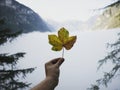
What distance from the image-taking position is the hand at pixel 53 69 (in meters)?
1.17

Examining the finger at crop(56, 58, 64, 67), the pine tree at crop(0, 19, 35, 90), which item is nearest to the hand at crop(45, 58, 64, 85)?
the finger at crop(56, 58, 64, 67)

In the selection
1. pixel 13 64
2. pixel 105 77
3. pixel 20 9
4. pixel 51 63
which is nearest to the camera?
pixel 51 63

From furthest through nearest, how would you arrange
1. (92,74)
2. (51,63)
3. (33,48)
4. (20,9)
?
(33,48) → (92,74) → (20,9) → (51,63)

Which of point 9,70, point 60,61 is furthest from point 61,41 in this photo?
point 9,70

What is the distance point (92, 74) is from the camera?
17975cm

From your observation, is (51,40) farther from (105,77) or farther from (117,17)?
(105,77)

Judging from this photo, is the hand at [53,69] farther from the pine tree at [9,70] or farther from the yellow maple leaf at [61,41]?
the pine tree at [9,70]

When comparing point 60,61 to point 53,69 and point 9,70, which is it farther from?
point 9,70

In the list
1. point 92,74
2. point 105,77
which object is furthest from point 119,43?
point 92,74

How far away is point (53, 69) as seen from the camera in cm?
119

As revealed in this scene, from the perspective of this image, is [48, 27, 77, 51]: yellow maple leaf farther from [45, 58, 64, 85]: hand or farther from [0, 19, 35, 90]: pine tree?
[0, 19, 35, 90]: pine tree

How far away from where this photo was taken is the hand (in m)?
1.17

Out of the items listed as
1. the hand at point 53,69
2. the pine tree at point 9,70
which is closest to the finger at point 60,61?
the hand at point 53,69

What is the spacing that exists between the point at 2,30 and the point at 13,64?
200 centimetres
